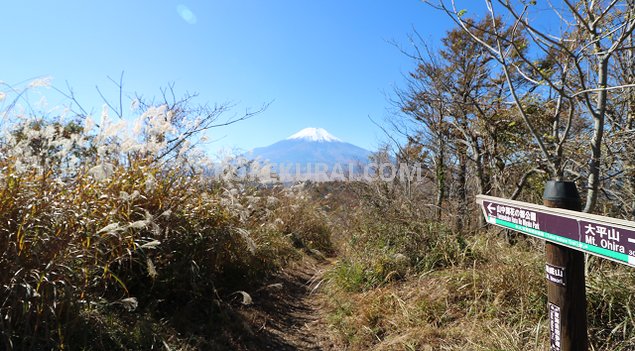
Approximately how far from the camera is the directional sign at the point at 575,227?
4.36ft

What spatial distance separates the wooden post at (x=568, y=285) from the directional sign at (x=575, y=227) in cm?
9

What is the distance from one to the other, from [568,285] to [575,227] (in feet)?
1.16

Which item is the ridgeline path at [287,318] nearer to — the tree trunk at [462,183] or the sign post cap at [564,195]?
the tree trunk at [462,183]

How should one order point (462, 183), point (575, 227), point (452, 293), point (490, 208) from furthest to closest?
point (462, 183), point (452, 293), point (490, 208), point (575, 227)

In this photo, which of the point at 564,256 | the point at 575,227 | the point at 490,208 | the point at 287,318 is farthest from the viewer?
the point at 287,318

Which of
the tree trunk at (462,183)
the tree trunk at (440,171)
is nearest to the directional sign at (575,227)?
the tree trunk at (462,183)

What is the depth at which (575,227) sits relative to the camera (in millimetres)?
1578

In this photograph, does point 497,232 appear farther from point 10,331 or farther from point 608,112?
point 10,331

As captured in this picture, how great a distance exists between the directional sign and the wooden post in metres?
0.09

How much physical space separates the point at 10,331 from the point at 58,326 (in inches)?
8.8

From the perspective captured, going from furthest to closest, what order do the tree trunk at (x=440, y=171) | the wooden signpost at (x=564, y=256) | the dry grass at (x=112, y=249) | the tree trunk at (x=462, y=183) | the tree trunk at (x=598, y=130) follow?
the tree trunk at (x=440, y=171) < the tree trunk at (x=462, y=183) < the tree trunk at (x=598, y=130) < the dry grass at (x=112, y=249) < the wooden signpost at (x=564, y=256)

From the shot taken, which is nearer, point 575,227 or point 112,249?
point 575,227

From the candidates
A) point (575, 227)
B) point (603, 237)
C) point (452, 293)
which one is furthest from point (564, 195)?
point (452, 293)

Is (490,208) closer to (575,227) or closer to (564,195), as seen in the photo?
(564,195)
